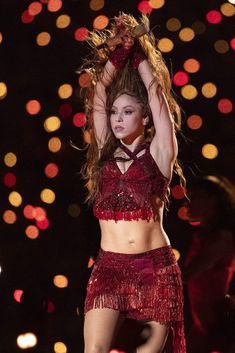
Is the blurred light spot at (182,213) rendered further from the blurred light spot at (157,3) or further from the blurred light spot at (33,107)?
the blurred light spot at (157,3)

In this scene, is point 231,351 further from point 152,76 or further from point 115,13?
point 115,13

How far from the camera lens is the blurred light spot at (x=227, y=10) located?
12.7 ft

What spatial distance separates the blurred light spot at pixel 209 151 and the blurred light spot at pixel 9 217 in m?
1.20

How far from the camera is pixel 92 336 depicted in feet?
9.62

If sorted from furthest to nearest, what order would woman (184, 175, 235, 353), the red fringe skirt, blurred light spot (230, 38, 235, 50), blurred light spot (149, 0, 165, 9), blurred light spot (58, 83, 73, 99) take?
1. blurred light spot (58, 83, 73, 99)
2. blurred light spot (149, 0, 165, 9)
3. blurred light spot (230, 38, 235, 50)
4. woman (184, 175, 235, 353)
5. the red fringe skirt

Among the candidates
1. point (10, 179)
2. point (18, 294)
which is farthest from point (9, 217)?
point (18, 294)

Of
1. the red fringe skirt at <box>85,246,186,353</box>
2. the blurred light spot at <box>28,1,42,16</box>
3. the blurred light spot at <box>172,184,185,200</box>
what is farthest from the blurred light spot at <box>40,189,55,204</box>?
the red fringe skirt at <box>85,246,186,353</box>

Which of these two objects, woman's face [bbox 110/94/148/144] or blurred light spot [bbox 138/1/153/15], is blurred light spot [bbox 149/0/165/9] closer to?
blurred light spot [bbox 138/1/153/15]

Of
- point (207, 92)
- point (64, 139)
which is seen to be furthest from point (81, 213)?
point (207, 92)

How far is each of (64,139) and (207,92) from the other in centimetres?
87

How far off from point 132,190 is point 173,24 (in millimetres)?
1327

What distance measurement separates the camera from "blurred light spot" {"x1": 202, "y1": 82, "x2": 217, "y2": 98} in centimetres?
390

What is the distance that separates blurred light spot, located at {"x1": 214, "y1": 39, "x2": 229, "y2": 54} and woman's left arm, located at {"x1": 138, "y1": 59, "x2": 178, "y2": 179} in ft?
3.18

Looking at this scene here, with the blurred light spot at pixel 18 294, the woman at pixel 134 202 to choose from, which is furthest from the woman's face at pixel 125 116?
the blurred light spot at pixel 18 294
